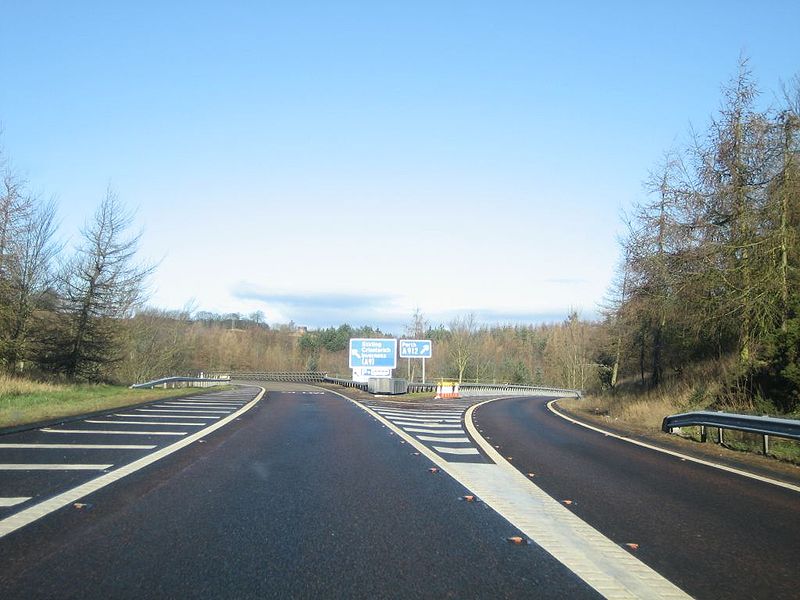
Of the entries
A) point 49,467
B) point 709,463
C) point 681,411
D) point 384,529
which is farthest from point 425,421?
point 384,529

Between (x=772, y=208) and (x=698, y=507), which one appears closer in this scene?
(x=698, y=507)

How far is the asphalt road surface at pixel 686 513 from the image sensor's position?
203 inches

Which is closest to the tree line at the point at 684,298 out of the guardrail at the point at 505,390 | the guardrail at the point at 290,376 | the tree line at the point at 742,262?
the tree line at the point at 742,262

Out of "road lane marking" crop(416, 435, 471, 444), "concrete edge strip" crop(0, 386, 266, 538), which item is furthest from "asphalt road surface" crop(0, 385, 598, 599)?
"road lane marking" crop(416, 435, 471, 444)

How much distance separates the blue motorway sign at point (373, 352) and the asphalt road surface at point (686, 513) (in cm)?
3488

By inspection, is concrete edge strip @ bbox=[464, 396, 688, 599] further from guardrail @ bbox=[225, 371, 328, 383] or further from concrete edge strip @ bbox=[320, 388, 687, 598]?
guardrail @ bbox=[225, 371, 328, 383]

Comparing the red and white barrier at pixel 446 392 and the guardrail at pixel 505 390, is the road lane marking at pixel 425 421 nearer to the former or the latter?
the red and white barrier at pixel 446 392

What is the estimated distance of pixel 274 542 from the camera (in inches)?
224

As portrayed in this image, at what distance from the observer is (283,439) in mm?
13328

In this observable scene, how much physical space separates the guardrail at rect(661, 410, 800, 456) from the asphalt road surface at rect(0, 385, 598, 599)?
634 cm

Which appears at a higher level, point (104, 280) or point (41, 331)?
point (104, 280)

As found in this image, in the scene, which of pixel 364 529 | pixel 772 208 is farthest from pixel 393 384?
pixel 364 529

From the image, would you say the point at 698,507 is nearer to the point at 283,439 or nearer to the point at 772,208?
the point at 283,439

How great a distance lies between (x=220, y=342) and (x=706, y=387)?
343ft
